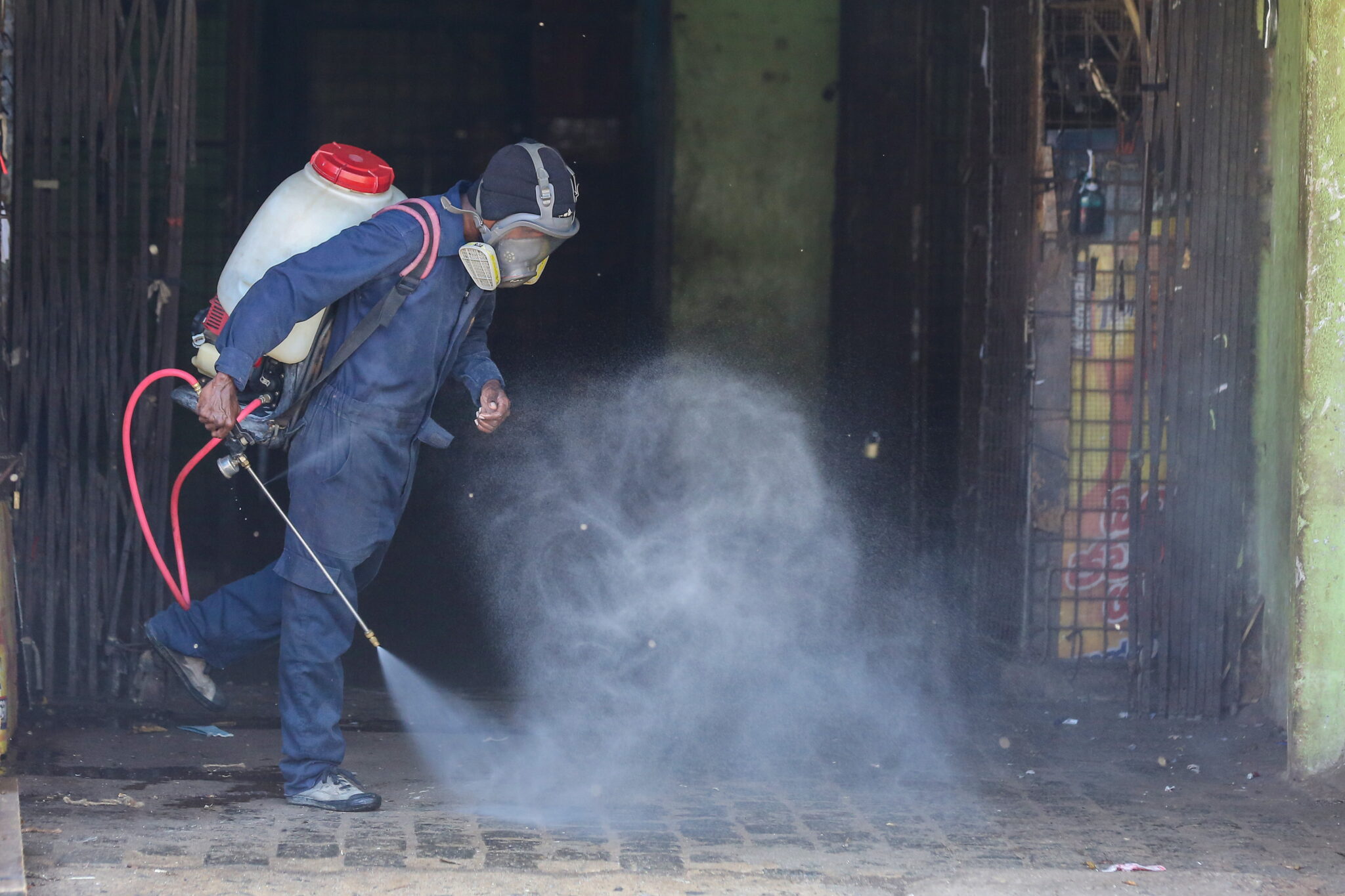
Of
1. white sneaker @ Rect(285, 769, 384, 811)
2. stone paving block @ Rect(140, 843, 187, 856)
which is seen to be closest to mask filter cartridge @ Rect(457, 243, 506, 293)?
white sneaker @ Rect(285, 769, 384, 811)

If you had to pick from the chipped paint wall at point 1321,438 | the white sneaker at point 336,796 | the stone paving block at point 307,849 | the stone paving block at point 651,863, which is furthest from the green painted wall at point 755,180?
the stone paving block at point 307,849

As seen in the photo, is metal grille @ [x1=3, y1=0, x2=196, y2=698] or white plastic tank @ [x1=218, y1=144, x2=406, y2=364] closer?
white plastic tank @ [x1=218, y1=144, x2=406, y2=364]

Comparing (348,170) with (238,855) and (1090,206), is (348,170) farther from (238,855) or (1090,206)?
(1090,206)

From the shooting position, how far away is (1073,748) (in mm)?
5129

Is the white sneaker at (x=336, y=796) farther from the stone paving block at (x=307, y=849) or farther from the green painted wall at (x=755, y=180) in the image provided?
the green painted wall at (x=755, y=180)

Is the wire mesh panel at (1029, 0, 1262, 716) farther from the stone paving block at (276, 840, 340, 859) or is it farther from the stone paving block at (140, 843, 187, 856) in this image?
the stone paving block at (140, 843, 187, 856)

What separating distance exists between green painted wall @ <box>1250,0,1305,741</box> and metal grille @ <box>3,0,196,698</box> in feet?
12.5

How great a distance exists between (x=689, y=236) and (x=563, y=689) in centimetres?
333

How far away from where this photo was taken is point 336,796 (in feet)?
13.3

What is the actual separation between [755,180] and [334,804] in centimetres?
506

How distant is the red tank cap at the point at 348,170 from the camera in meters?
4.16

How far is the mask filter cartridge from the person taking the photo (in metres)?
4.05

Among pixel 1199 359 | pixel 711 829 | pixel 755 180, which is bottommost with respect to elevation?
pixel 711 829

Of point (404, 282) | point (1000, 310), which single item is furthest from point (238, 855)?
point (1000, 310)
